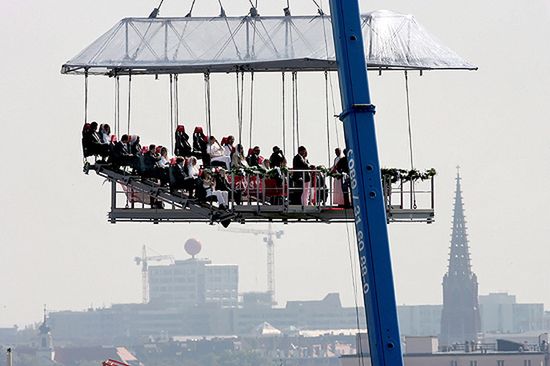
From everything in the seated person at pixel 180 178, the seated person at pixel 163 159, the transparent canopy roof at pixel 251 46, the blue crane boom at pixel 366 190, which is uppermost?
the transparent canopy roof at pixel 251 46

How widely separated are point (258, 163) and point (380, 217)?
18.3 m

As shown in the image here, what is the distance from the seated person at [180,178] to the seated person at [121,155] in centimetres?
148

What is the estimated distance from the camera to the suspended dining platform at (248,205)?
2601 inches

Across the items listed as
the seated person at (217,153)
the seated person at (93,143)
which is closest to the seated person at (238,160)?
the seated person at (217,153)

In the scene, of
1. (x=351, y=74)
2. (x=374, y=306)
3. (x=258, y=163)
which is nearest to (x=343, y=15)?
(x=351, y=74)

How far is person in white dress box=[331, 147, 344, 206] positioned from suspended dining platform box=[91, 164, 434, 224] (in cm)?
6

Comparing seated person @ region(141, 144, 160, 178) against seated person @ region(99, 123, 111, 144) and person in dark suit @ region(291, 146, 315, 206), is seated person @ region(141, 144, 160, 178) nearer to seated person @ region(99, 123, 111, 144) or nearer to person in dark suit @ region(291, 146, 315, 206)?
seated person @ region(99, 123, 111, 144)

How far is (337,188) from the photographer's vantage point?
65875 mm

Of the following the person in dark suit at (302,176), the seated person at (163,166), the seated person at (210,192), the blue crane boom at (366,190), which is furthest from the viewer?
the seated person at (163,166)

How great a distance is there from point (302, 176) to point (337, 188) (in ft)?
3.48

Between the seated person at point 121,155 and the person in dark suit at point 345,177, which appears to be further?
the seated person at point 121,155

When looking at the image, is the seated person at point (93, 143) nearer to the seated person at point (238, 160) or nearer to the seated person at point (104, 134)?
the seated person at point (104, 134)

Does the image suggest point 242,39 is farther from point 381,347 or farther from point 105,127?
point 381,347

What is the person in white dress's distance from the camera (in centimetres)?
6556
